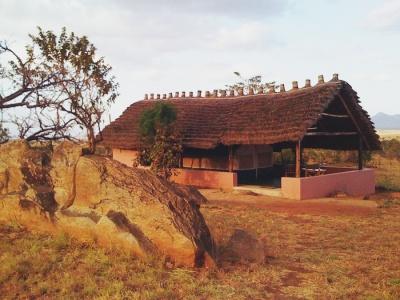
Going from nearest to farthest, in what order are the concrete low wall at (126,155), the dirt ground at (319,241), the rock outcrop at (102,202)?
the dirt ground at (319,241), the rock outcrop at (102,202), the concrete low wall at (126,155)

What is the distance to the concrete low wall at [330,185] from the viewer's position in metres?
15.6

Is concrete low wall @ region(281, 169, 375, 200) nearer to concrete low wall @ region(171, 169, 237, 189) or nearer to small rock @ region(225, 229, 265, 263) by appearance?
concrete low wall @ region(171, 169, 237, 189)

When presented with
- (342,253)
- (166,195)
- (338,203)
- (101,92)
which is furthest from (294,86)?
(166,195)

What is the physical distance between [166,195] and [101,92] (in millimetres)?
14203

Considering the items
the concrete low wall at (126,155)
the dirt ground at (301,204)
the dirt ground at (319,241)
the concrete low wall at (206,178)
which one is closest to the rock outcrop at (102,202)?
the dirt ground at (319,241)

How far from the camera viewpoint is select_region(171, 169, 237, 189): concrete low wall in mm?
17906

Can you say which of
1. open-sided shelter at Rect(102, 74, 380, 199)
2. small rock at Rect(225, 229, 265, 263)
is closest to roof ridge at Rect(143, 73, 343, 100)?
open-sided shelter at Rect(102, 74, 380, 199)

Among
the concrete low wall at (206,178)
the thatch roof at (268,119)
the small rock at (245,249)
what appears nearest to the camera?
the small rock at (245,249)

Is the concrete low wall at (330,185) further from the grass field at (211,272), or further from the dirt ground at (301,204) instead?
the grass field at (211,272)

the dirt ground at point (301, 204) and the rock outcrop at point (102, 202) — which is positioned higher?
the rock outcrop at point (102, 202)

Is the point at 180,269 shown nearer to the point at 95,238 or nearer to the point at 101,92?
the point at 95,238

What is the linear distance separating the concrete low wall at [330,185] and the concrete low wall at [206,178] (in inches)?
107

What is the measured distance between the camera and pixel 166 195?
6.82 metres

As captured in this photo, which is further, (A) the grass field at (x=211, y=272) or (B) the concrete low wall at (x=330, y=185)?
(B) the concrete low wall at (x=330, y=185)
